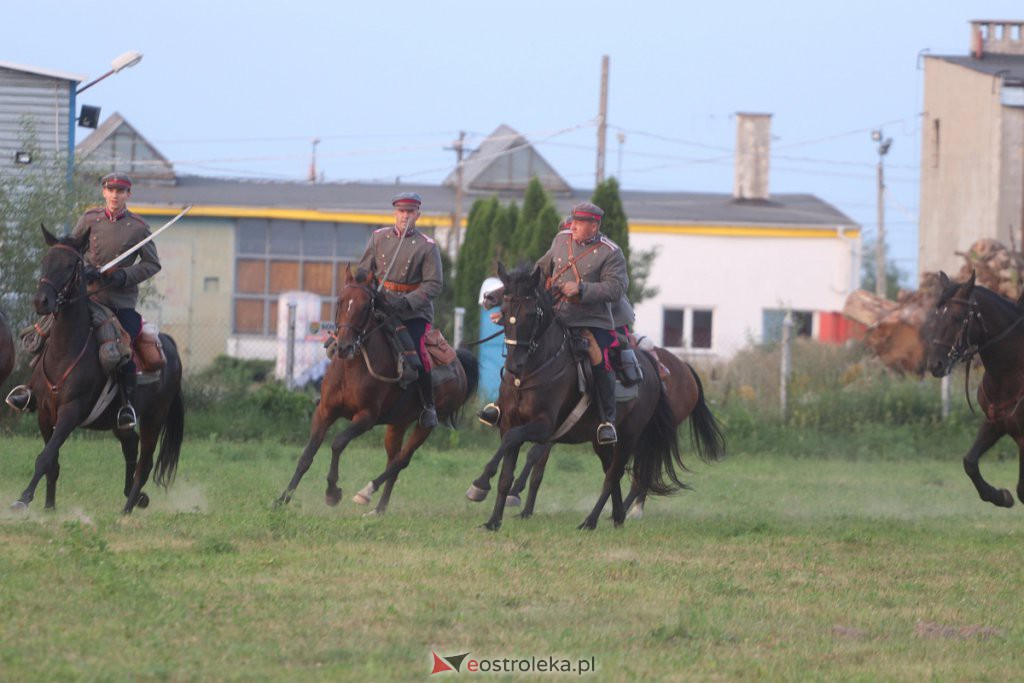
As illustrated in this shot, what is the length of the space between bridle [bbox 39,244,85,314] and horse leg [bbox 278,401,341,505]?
7.46 feet

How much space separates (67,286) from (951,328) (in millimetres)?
6902

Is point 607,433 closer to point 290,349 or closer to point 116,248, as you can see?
point 116,248

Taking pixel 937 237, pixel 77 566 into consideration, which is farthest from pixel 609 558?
pixel 937 237

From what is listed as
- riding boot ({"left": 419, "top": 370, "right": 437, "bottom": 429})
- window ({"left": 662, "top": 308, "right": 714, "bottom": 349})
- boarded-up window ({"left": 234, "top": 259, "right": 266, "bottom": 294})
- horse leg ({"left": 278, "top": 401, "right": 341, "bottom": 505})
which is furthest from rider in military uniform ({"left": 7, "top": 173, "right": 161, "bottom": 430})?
window ({"left": 662, "top": 308, "right": 714, "bottom": 349})

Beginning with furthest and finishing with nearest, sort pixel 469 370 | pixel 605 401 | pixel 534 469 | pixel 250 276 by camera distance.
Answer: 1. pixel 250 276
2. pixel 469 370
3. pixel 534 469
4. pixel 605 401

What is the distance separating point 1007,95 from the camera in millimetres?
40344

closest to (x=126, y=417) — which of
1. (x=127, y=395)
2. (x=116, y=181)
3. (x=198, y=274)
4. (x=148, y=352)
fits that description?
(x=127, y=395)

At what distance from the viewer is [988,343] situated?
12.6 meters

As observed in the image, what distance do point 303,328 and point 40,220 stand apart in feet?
57.4

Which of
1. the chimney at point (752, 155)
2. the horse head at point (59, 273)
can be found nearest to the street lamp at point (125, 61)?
the horse head at point (59, 273)

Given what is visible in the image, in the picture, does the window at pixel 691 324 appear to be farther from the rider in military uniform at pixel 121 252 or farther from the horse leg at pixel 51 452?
the horse leg at pixel 51 452

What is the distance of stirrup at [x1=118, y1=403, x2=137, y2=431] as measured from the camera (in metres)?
11.8

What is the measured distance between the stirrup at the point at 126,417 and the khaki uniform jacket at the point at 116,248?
79 centimetres

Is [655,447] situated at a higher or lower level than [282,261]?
lower
